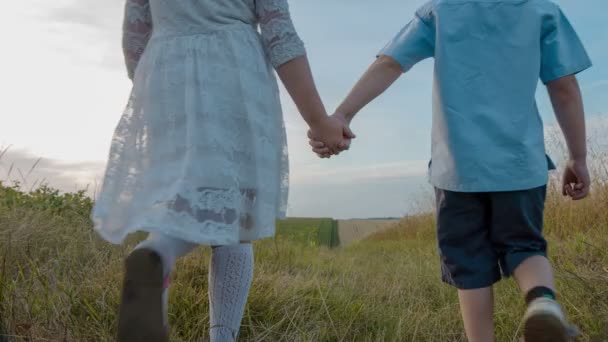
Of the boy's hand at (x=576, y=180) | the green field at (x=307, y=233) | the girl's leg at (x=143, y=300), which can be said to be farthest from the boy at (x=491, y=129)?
the green field at (x=307, y=233)

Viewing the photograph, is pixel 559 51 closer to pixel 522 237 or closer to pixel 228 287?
pixel 522 237

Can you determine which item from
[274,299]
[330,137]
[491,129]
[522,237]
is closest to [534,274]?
[522,237]

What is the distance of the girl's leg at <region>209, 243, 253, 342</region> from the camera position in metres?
Answer: 1.67

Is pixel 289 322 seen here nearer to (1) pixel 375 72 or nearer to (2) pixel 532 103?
(1) pixel 375 72

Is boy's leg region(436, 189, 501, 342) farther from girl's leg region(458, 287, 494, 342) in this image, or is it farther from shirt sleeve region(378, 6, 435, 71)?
shirt sleeve region(378, 6, 435, 71)

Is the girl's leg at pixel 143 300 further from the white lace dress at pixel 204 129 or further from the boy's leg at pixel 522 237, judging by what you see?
the boy's leg at pixel 522 237

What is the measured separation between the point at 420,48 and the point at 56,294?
5.62ft

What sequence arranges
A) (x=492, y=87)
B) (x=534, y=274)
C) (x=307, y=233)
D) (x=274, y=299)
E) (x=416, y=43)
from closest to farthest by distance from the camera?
(x=534, y=274) → (x=492, y=87) → (x=416, y=43) → (x=274, y=299) → (x=307, y=233)

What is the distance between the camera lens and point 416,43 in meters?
1.81

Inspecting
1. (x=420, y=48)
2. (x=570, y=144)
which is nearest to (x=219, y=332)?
(x=420, y=48)

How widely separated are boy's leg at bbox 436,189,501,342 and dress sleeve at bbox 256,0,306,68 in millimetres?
668

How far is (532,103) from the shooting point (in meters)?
1.69

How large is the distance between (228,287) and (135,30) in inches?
32.2

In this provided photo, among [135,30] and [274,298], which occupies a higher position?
[135,30]
